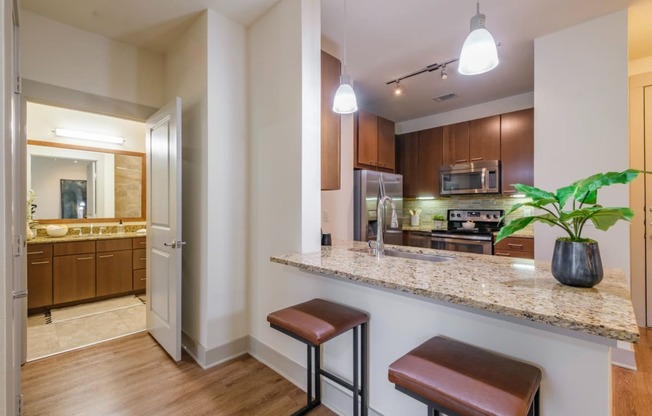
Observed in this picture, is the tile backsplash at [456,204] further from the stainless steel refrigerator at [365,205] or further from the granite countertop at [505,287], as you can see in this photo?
the granite countertop at [505,287]

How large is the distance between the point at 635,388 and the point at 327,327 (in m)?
2.32

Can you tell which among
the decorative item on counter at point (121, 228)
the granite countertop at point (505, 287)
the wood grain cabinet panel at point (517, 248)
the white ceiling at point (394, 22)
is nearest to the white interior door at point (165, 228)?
the white ceiling at point (394, 22)

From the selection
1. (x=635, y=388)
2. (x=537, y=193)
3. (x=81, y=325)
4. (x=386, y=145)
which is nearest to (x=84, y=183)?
(x=81, y=325)

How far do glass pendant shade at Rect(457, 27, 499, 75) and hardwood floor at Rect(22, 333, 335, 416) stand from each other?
83.1 inches

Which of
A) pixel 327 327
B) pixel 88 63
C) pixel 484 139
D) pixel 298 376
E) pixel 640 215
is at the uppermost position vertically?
pixel 88 63

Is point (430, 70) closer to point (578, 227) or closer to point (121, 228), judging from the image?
point (578, 227)

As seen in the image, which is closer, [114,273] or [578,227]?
[578,227]

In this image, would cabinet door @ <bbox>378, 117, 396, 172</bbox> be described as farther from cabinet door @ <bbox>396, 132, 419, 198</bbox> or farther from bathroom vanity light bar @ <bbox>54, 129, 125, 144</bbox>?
bathroom vanity light bar @ <bbox>54, 129, 125, 144</bbox>

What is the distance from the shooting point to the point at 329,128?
2.56 meters

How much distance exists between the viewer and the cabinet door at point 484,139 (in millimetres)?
3924

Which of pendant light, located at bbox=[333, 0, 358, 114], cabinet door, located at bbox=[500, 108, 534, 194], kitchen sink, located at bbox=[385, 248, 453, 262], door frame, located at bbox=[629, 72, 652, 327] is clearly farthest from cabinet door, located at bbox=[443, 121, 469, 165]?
pendant light, located at bbox=[333, 0, 358, 114]

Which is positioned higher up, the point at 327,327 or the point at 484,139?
the point at 484,139

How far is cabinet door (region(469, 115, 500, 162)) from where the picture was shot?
3.92 m

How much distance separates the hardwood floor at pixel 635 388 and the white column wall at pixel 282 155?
2.06 m
